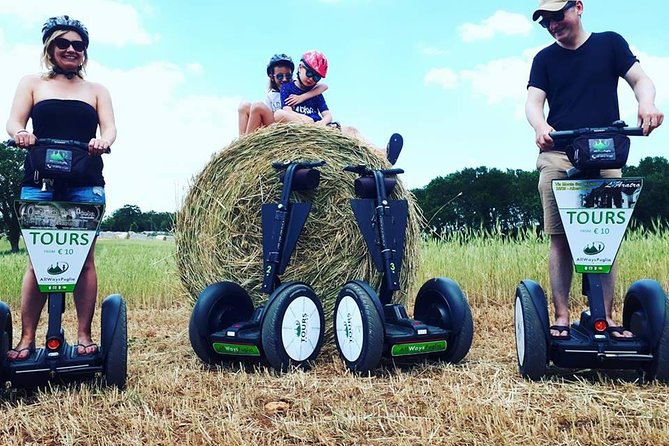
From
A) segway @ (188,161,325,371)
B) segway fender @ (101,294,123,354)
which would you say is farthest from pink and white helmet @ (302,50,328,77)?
segway fender @ (101,294,123,354)

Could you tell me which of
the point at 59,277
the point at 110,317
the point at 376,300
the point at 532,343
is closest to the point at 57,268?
the point at 59,277

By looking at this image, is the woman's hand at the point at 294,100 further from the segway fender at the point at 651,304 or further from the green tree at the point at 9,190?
the green tree at the point at 9,190

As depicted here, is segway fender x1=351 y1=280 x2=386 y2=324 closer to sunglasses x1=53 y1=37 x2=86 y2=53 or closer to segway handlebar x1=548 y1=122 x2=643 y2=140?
segway handlebar x1=548 y1=122 x2=643 y2=140

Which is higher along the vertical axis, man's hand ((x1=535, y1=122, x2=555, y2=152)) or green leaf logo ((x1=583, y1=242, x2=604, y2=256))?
man's hand ((x1=535, y1=122, x2=555, y2=152))

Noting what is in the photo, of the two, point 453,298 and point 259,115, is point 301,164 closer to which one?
point 453,298

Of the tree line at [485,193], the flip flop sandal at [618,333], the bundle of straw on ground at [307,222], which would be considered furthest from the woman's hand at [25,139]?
the tree line at [485,193]

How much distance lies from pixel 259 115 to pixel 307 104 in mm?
413

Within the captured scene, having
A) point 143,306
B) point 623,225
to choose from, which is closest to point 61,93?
point 623,225

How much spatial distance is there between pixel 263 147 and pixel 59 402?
223 cm

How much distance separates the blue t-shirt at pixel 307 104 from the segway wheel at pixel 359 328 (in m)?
2.02

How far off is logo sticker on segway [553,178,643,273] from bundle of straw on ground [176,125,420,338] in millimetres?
1467

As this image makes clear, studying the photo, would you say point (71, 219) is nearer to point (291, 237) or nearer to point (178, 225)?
point (291, 237)

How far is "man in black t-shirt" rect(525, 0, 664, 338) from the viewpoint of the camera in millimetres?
3342

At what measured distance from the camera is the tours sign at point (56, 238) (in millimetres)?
2959
